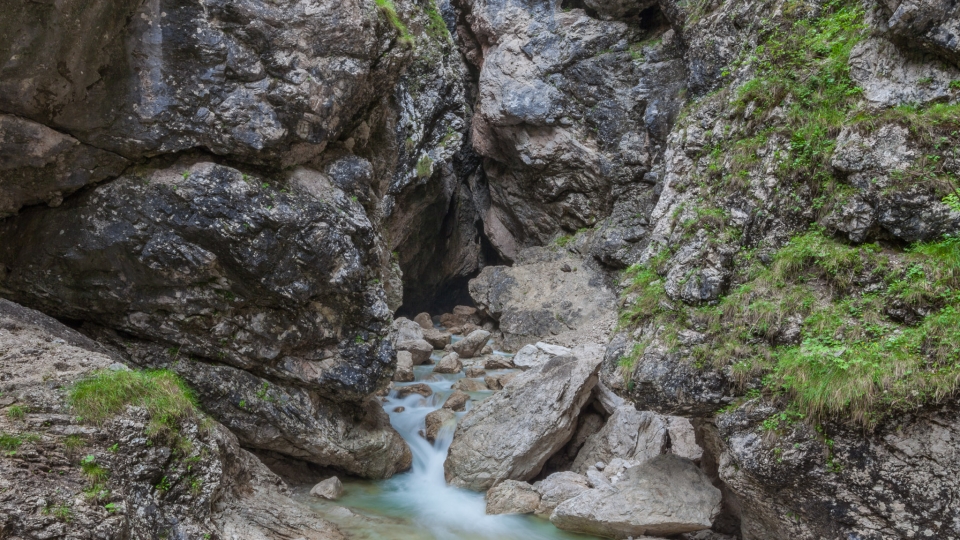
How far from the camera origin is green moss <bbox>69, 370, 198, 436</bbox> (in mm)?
5309

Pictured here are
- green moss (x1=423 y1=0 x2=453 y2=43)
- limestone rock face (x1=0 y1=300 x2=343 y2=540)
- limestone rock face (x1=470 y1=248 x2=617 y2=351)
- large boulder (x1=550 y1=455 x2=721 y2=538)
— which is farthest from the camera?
limestone rock face (x1=470 y1=248 x2=617 y2=351)

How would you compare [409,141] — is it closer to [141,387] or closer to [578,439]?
[578,439]

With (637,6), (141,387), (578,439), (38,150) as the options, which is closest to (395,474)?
(578,439)

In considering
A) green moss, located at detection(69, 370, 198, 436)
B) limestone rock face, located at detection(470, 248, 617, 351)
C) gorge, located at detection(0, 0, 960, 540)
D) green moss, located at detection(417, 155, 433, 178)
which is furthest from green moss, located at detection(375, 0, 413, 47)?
limestone rock face, located at detection(470, 248, 617, 351)

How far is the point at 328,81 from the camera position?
8.02 meters

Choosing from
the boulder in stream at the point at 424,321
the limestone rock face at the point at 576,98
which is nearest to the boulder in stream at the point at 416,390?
the boulder in stream at the point at 424,321

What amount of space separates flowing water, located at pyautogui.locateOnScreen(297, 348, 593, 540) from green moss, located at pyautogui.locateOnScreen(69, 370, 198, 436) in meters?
3.03

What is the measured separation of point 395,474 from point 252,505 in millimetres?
3589

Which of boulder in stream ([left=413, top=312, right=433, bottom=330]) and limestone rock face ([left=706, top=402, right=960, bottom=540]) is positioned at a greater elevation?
limestone rock face ([left=706, top=402, right=960, bottom=540])

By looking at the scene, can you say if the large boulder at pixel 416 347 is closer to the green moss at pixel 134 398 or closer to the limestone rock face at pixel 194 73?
the limestone rock face at pixel 194 73

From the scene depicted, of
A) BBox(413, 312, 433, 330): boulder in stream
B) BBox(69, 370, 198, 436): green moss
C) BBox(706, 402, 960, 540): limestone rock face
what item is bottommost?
BBox(413, 312, 433, 330): boulder in stream

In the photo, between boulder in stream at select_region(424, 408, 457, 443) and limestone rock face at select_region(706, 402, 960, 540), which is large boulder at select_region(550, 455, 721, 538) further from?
boulder in stream at select_region(424, 408, 457, 443)

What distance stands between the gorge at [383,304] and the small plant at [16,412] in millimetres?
13

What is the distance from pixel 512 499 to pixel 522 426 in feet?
4.64
